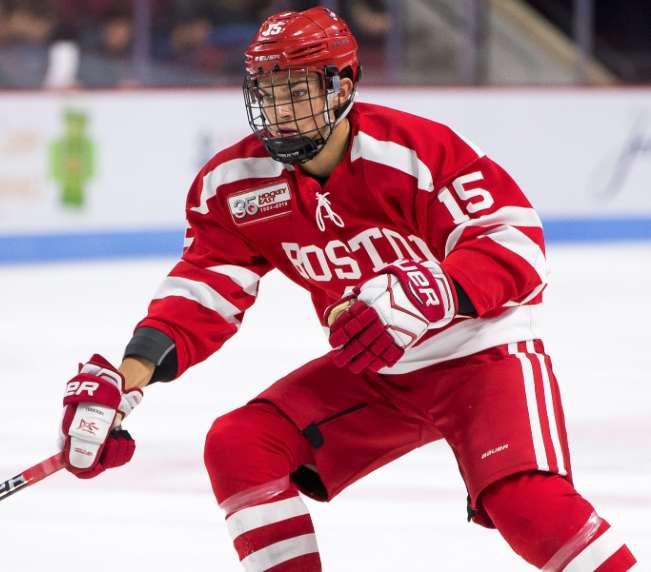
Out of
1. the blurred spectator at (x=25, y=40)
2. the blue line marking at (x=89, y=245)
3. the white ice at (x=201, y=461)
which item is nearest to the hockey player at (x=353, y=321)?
the white ice at (x=201, y=461)

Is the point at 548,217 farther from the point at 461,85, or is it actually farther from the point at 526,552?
the point at 526,552

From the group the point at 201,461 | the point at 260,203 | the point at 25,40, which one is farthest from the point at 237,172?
the point at 25,40

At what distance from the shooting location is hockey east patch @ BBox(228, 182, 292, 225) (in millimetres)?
2215

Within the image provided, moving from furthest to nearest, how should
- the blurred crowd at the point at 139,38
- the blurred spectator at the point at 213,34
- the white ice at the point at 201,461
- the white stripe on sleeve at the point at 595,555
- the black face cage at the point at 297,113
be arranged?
the blurred spectator at the point at 213,34 → the blurred crowd at the point at 139,38 → the white ice at the point at 201,461 → the black face cage at the point at 297,113 → the white stripe on sleeve at the point at 595,555

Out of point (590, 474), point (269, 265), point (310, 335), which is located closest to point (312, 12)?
point (269, 265)

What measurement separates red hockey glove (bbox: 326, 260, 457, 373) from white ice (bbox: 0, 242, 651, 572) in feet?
2.65

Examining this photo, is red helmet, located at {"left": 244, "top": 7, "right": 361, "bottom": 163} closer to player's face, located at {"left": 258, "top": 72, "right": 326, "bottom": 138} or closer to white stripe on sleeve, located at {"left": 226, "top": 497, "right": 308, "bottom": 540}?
player's face, located at {"left": 258, "top": 72, "right": 326, "bottom": 138}

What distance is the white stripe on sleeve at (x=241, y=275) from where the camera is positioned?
228cm

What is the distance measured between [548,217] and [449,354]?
21.0ft

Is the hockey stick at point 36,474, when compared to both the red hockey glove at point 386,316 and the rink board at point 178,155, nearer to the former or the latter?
the red hockey glove at point 386,316

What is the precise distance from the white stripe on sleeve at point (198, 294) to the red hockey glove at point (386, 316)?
0.49 meters

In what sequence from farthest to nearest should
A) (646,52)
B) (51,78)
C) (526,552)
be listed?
(646,52)
(51,78)
(526,552)

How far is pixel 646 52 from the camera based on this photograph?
9672mm

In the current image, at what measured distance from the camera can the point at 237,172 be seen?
2.25 meters
